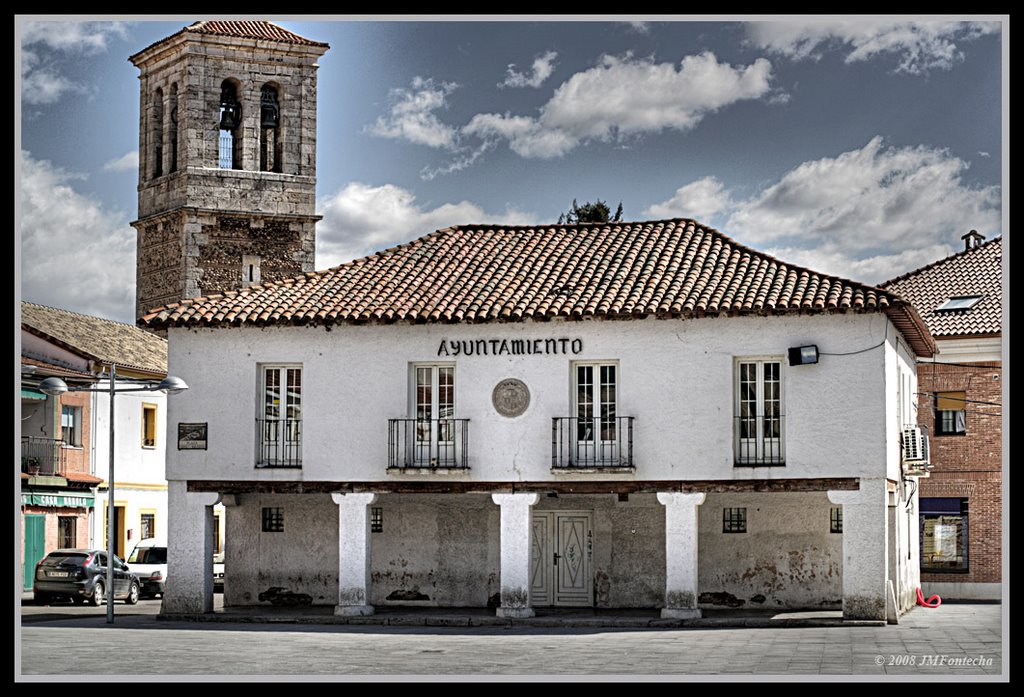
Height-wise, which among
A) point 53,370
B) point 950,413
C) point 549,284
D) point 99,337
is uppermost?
point 99,337

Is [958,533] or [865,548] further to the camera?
[958,533]

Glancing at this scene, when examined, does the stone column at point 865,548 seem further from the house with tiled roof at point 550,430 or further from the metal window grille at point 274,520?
the metal window grille at point 274,520

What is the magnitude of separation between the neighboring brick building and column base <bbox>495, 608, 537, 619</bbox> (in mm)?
11064

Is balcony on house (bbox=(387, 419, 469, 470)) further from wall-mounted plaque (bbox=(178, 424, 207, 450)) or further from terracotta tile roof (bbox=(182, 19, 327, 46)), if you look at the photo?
terracotta tile roof (bbox=(182, 19, 327, 46))

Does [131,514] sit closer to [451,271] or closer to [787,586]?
[451,271]

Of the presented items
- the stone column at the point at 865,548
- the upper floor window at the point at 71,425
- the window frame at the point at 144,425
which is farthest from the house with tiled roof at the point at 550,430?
the window frame at the point at 144,425

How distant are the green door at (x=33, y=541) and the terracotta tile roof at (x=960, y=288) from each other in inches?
784

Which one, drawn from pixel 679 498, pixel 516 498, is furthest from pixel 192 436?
pixel 679 498

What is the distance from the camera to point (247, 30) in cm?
5131

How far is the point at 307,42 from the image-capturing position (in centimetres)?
5253

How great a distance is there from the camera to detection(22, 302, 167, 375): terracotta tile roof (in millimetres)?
41438

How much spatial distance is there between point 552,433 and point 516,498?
1.25 metres

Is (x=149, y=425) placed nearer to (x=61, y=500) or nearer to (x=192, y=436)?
(x=61, y=500)
